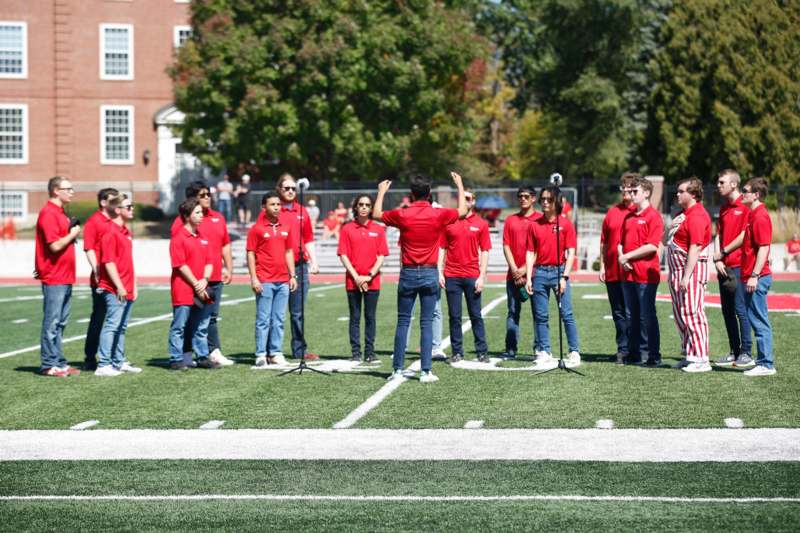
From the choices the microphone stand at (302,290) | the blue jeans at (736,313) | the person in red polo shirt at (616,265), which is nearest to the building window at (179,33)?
the microphone stand at (302,290)

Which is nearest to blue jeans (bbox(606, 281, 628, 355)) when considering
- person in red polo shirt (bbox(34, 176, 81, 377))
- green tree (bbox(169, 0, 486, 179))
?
person in red polo shirt (bbox(34, 176, 81, 377))

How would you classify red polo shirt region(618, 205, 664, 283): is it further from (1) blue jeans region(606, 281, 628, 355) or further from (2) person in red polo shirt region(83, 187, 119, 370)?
(2) person in red polo shirt region(83, 187, 119, 370)

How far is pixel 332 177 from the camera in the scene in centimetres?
4666

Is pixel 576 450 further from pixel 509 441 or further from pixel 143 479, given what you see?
pixel 143 479

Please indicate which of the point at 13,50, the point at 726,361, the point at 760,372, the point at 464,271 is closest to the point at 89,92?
the point at 13,50

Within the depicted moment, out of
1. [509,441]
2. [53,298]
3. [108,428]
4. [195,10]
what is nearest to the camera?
[509,441]

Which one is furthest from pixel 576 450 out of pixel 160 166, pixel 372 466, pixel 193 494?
pixel 160 166

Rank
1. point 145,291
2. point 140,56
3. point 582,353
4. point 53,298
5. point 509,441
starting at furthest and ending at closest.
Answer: point 140,56, point 145,291, point 582,353, point 53,298, point 509,441

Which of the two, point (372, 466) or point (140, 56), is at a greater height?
point (140, 56)

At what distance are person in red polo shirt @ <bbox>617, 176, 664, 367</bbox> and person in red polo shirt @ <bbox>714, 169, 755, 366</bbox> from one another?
0.62m

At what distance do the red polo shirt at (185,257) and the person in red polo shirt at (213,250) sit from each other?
12cm

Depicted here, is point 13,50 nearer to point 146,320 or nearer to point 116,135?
point 116,135

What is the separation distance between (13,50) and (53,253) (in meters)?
45.2

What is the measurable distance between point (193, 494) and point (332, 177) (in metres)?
39.7
